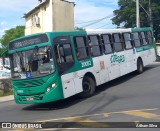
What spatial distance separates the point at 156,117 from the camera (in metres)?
9.37

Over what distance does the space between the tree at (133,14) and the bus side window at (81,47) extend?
4712 centimetres

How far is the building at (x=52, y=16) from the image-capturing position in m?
44.2

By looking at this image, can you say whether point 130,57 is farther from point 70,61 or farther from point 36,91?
point 36,91

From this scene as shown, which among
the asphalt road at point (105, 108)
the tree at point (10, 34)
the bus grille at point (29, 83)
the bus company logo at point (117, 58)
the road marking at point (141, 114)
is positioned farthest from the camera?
the tree at point (10, 34)

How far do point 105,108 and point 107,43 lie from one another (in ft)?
17.6

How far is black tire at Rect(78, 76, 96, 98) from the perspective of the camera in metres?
14.1

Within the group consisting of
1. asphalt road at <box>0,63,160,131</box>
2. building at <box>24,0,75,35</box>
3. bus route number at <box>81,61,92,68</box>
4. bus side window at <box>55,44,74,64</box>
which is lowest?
asphalt road at <box>0,63,160,131</box>

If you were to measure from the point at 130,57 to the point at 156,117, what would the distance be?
9096 millimetres

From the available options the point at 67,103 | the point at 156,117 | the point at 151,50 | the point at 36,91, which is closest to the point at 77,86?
the point at 67,103

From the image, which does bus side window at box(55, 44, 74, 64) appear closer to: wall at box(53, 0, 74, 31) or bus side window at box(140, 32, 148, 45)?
bus side window at box(140, 32, 148, 45)

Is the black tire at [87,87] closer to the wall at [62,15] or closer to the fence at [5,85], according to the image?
the fence at [5,85]

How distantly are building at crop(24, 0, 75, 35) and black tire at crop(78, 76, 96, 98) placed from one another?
30182 millimetres

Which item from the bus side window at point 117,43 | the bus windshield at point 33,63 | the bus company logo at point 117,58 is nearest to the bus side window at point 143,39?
the bus side window at point 117,43

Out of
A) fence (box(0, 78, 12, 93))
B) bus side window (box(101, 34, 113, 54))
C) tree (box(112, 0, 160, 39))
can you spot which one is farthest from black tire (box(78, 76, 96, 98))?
tree (box(112, 0, 160, 39))
